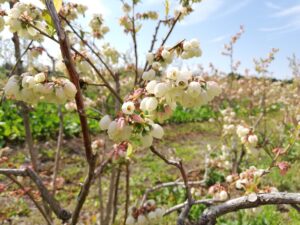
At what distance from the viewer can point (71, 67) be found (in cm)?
131

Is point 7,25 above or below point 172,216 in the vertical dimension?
above

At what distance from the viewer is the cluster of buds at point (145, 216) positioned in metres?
1.98

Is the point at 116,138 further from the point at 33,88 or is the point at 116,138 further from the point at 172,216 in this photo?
the point at 172,216

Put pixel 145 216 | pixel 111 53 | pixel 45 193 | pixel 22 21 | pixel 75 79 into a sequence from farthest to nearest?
pixel 111 53, pixel 145 216, pixel 45 193, pixel 22 21, pixel 75 79

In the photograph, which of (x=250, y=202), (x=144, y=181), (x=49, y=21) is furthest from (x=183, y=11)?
(x=144, y=181)

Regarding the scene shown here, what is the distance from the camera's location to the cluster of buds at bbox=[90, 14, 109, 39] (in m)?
3.36

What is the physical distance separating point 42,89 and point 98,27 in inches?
89.7

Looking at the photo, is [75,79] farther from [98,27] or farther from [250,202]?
[98,27]

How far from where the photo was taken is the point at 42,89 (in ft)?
4.09

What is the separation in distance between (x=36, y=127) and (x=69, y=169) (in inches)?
102

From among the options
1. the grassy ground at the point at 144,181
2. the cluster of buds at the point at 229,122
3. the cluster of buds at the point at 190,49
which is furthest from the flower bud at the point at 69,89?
the cluster of buds at the point at 229,122

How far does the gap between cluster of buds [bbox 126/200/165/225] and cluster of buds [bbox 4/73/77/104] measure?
985 millimetres

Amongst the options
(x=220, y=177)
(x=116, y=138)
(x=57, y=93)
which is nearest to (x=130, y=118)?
(x=116, y=138)

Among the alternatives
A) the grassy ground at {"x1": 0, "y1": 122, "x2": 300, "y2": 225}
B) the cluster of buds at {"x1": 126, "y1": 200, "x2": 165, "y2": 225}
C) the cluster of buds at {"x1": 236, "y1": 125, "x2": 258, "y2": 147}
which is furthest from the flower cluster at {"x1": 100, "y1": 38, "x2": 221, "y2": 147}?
the grassy ground at {"x1": 0, "y1": 122, "x2": 300, "y2": 225}
